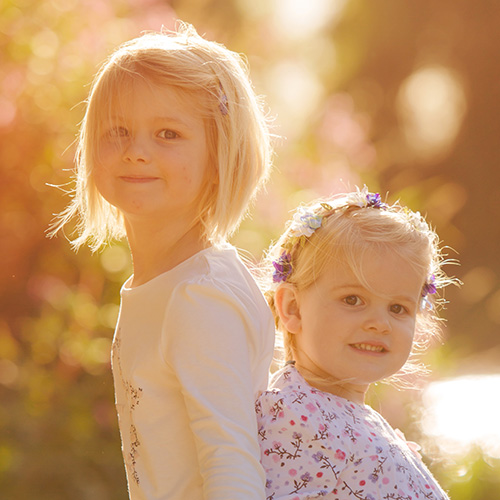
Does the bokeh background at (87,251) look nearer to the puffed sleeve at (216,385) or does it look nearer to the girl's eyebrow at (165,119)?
the girl's eyebrow at (165,119)

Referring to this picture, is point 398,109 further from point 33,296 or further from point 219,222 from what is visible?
point 219,222

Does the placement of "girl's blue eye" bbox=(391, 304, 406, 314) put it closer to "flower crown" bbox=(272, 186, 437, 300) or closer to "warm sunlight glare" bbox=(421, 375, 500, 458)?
"flower crown" bbox=(272, 186, 437, 300)

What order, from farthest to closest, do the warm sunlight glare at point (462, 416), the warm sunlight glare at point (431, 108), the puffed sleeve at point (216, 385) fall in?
1. the warm sunlight glare at point (431, 108)
2. the warm sunlight glare at point (462, 416)
3. the puffed sleeve at point (216, 385)

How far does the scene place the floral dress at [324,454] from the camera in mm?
1646

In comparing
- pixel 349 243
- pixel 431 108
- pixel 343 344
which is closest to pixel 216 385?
pixel 343 344

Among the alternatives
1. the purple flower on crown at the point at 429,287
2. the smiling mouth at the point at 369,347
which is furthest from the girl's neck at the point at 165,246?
the purple flower on crown at the point at 429,287

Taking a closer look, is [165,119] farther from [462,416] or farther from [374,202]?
[462,416]

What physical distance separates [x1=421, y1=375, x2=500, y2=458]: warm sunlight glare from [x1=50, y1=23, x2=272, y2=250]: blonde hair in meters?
1.85

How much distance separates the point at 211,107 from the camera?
1.71 metres

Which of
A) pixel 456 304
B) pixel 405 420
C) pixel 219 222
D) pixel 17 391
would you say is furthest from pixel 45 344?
pixel 456 304

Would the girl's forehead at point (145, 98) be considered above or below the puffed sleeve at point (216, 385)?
above

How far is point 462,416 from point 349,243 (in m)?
2.04

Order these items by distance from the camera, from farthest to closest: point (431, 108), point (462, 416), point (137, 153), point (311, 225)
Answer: point (431, 108), point (462, 416), point (311, 225), point (137, 153)

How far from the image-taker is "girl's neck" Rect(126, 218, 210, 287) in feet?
5.62
